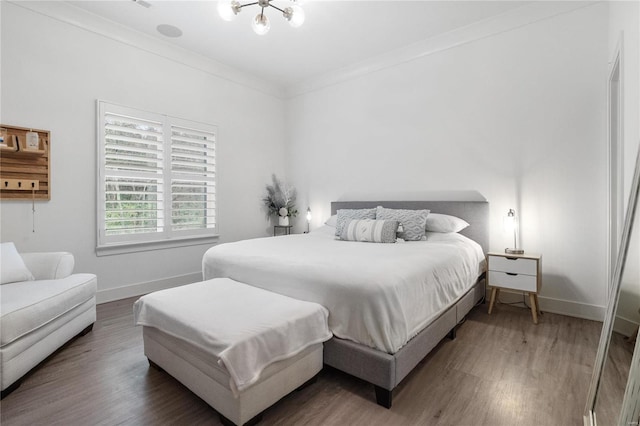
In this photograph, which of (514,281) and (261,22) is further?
(514,281)

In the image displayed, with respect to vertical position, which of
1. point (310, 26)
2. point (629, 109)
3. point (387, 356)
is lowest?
point (387, 356)

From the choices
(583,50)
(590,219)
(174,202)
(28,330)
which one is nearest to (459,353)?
(590,219)

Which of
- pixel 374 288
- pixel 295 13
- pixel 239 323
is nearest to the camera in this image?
pixel 239 323

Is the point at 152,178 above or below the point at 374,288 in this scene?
above

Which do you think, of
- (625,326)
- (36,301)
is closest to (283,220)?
(36,301)

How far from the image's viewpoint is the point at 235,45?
379 centimetres

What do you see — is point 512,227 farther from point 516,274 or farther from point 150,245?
point 150,245

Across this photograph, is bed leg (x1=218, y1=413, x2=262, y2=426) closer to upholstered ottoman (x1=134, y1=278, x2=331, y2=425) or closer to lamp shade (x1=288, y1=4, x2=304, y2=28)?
upholstered ottoman (x1=134, y1=278, x2=331, y2=425)

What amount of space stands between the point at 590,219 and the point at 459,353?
1.84m

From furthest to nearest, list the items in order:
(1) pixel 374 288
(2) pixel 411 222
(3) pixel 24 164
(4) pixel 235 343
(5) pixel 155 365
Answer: (2) pixel 411 222 < (3) pixel 24 164 < (5) pixel 155 365 < (1) pixel 374 288 < (4) pixel 235 343

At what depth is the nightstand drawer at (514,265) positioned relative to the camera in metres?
2.71

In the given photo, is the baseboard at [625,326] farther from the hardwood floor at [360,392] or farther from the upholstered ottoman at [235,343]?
the upholstered ottoman at [235,343]

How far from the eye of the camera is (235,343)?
135 centimetres

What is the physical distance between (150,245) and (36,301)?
1.79 m
